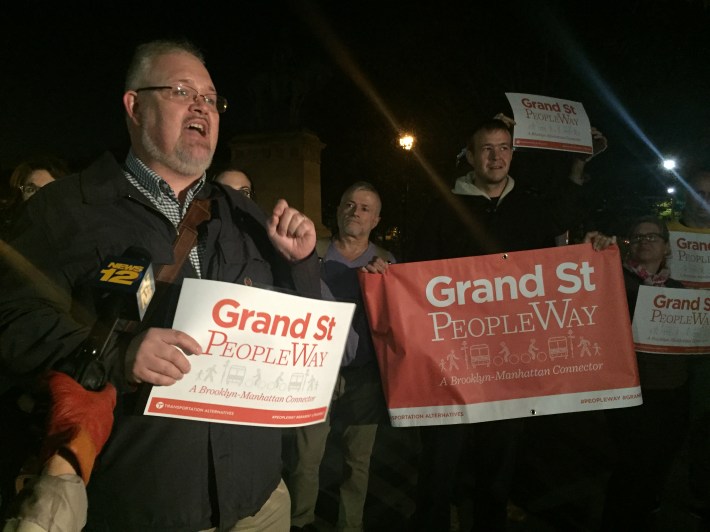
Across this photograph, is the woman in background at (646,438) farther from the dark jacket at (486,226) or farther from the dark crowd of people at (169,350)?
the dark jacket at (486,226)

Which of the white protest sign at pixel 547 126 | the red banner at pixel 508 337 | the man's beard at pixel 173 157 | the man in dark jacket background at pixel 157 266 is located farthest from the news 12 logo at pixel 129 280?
the white protest sign at pixel 547 126

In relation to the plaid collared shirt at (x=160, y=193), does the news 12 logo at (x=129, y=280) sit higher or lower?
lower

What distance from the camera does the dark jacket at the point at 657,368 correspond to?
10.5 ft

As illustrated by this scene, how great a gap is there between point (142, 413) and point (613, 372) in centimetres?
265

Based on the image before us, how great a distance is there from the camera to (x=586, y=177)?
13.3 ft

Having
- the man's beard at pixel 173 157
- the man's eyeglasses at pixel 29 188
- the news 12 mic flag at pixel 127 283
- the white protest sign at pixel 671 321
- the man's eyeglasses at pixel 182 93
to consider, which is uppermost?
the man's eyeglasses at pixel 29 188

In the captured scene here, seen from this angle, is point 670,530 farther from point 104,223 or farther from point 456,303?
point 104,223

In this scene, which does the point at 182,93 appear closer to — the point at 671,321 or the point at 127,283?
the point at 127,283

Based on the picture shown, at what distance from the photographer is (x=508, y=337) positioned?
3014mm

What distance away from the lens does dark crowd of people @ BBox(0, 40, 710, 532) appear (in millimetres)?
1306

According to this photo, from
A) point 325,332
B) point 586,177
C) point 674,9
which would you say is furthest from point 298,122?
point 325,332

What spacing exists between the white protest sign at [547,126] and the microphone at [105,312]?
3728 millimetres

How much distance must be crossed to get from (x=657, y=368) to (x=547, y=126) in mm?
2186

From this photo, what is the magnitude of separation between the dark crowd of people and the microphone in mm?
22
